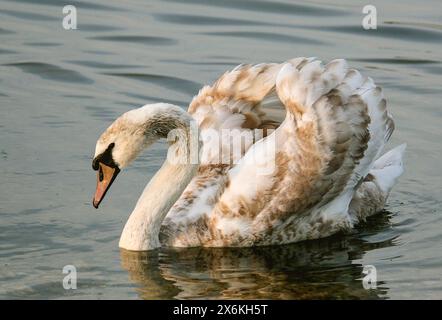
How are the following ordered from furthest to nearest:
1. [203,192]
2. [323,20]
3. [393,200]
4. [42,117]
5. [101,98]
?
Result: 1. [323,20]
2. [101,98]
3. [42,117]
4. [393,200]
5. [203,192]

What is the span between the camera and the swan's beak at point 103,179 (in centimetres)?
997

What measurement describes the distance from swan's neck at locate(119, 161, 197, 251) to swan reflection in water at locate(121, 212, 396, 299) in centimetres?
10

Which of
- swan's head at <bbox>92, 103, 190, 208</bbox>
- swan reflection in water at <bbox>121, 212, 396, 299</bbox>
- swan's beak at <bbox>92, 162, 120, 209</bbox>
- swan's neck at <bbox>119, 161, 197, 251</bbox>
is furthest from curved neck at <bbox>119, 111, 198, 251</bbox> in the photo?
swan's beak at <bbox>92, 162, 120, 209</bbox>

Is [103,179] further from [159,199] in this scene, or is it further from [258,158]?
[258,158]

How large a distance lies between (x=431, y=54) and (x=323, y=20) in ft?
6.75

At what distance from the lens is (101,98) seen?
14.6 m

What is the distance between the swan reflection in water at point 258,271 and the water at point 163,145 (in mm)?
17

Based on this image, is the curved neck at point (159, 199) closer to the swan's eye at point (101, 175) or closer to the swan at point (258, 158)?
the swan at point (258, 158)

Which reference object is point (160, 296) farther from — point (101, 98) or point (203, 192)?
point (101, 98)

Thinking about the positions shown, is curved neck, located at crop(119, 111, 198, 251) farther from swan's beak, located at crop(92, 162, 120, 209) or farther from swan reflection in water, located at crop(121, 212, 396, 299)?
swan's beak, located at crop(92, 162, 120, 209)

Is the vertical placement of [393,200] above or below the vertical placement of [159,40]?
below

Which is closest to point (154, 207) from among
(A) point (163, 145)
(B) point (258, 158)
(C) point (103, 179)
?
(C) point (103, 179)

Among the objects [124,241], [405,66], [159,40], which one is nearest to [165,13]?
[159,40]

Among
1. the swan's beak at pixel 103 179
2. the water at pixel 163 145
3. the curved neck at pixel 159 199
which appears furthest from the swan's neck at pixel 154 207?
the swan's beak at pixel 103 179
